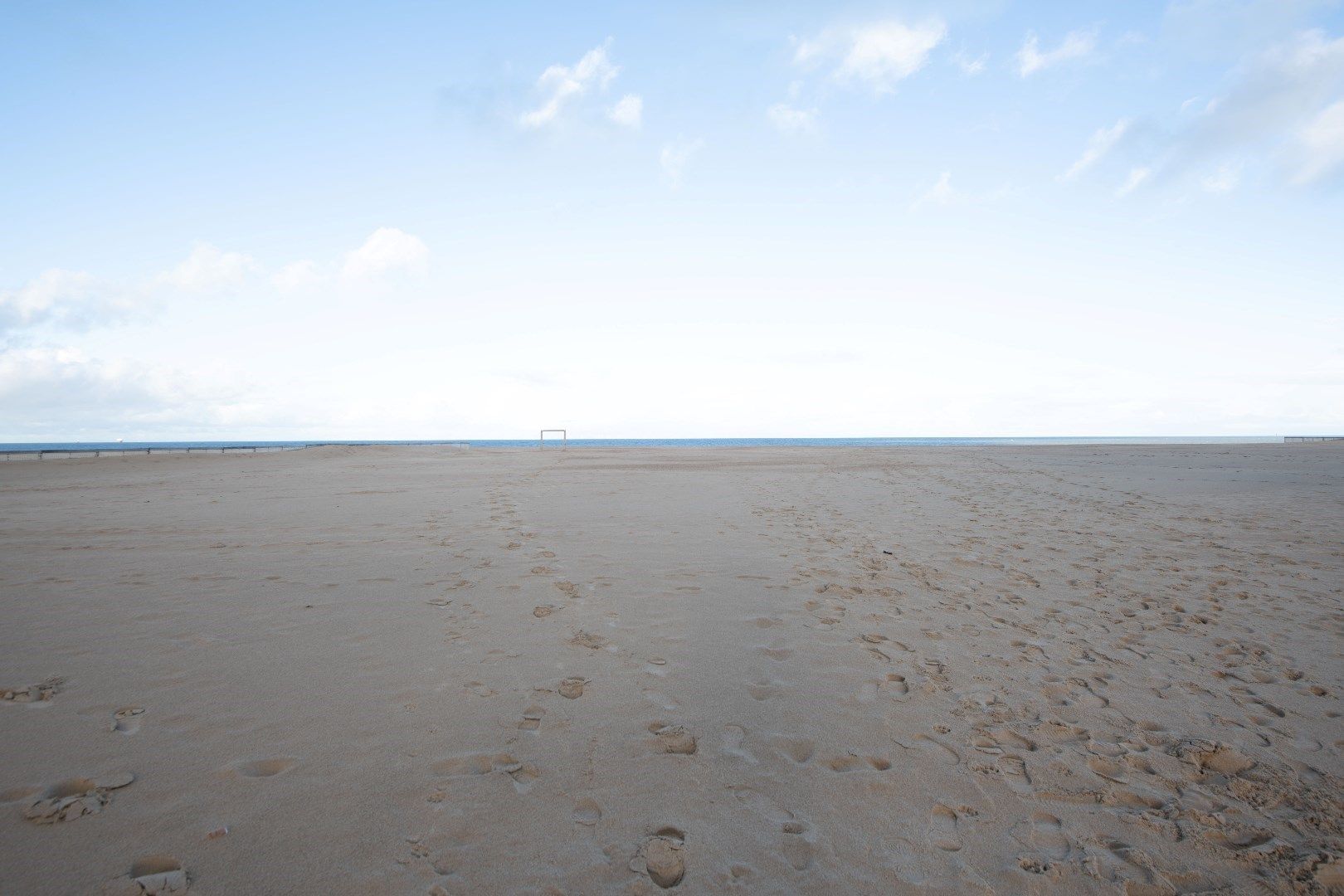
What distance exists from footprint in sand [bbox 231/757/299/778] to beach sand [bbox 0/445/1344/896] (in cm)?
3

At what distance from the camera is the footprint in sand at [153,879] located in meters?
2.51

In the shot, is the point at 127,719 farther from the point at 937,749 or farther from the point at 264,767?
the point at 937,749

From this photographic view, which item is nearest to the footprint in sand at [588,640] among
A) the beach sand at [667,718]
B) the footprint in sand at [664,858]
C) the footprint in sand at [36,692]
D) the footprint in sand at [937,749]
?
the beach sand at [667,718]

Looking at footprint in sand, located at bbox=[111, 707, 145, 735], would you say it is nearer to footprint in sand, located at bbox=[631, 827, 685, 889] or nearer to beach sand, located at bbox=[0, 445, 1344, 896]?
beach sand, located at bbox=[0, 445, 1344, 896]

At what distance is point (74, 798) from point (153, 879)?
0.96 m

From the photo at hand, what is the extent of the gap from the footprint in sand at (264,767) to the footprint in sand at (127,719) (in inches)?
37.8

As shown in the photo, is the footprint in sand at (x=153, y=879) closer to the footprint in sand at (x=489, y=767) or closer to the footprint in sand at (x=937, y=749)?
the footprint in sand at (x=489, y=767)

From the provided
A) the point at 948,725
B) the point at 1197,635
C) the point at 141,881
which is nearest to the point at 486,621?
the point at 141,881

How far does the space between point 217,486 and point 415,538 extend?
524 inches

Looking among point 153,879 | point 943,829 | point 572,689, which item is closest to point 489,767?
point 572,689

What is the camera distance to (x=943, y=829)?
9.98 ft

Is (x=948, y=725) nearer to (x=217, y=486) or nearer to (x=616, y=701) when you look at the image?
(x=616, y=701)

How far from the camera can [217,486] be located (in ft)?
62.0

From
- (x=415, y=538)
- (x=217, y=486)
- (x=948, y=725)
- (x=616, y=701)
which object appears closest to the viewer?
(x=948, y=725)
